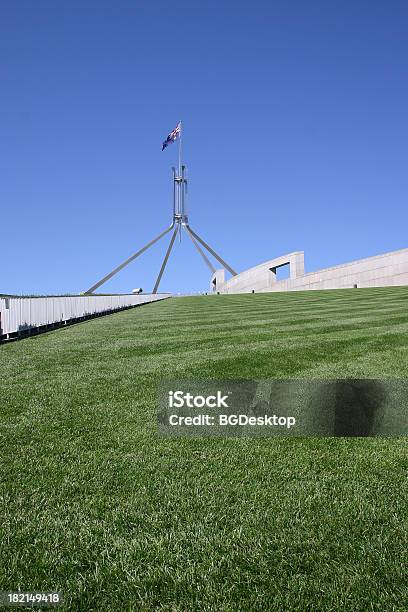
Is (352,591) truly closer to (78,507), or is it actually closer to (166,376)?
(78,507)

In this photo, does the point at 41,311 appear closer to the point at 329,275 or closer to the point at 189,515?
the point at 189,515

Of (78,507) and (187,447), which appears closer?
(78,507)

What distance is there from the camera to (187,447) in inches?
163

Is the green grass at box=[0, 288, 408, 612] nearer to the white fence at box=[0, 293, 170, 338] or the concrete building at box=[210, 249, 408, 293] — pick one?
the white fence at box=[0, 293, 170, 338]

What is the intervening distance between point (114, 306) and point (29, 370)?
1105 inches

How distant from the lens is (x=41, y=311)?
18.4m

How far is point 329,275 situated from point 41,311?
42947 millimetres

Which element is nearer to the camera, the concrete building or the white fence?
the white fence

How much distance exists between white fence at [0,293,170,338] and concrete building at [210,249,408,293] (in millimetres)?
31616

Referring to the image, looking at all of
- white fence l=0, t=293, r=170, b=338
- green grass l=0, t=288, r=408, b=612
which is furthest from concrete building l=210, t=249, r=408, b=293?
green grass l=0, t=288, r=408, b=612

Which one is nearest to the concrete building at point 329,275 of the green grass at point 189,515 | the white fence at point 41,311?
the white fence at point 41,311

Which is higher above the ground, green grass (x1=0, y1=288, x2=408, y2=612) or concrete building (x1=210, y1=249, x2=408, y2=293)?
concrete building (x1=210, y1=249, x2=408, y2=293)

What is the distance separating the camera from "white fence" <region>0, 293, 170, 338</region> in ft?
48.6

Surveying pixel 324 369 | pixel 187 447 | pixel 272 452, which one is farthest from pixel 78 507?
pixel 324 369
